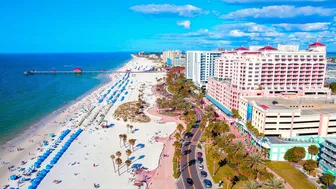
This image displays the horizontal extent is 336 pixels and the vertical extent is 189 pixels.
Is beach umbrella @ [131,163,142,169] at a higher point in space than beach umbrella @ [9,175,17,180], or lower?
higher

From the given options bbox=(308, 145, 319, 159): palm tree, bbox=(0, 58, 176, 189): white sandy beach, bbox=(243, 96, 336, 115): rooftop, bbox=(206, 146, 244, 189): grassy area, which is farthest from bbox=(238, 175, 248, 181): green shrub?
bbox=(243, 96, 336, 115): rooftop

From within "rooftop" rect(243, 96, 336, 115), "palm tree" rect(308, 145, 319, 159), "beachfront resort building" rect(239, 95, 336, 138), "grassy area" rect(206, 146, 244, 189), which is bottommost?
"grassy area" rect(206, 146, 244, 189)

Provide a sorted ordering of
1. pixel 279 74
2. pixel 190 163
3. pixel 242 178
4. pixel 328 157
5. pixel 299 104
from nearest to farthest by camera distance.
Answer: pixel 242 178, pixel 328 157, pixel 190 163, pixel 299 104, pixel 279 74

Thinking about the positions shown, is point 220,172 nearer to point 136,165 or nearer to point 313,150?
point 136,165

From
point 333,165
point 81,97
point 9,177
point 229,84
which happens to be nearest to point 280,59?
point 229,84

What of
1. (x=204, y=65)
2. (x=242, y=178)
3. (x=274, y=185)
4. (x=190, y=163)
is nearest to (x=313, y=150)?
(x=242, y=178)

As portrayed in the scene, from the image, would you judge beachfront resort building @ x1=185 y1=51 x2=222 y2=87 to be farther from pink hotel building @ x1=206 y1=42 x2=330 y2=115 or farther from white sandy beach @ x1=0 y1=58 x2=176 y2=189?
white sandy beach @ x1=0 y1=58 x2=176 y2=189

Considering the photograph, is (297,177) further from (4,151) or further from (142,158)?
(4,151)
